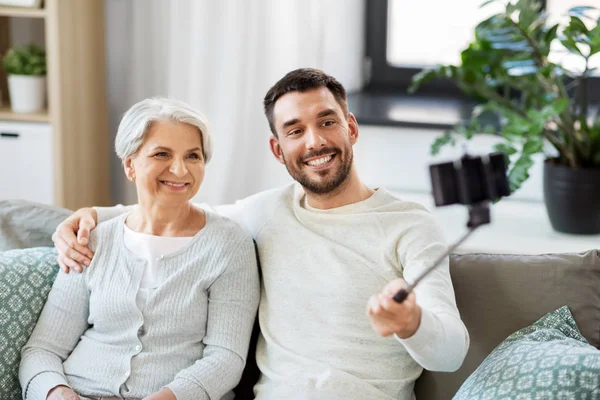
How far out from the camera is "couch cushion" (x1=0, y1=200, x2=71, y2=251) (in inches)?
78.7

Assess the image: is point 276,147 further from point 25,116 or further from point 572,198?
point 25,116

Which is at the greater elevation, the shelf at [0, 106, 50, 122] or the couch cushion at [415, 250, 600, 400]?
the shelf at [0, 106, 50, 122]

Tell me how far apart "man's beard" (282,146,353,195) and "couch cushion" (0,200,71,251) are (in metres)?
0.61

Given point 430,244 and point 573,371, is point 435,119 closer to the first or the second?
point 430,244

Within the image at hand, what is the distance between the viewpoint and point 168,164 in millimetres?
1767

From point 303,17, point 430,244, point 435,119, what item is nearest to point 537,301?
point 430,244

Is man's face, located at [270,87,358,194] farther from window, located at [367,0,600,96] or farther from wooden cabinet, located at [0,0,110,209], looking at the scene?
window, located at [367,0,600,96]

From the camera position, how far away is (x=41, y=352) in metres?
1.76

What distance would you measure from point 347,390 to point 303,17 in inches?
66.1

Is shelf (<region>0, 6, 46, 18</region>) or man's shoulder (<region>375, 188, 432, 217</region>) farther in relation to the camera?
shelf (<region>0, 6, 46, 18</region>)

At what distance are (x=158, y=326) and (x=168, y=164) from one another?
1.08 ft

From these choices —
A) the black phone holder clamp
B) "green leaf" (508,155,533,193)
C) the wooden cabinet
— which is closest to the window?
"green leaf" (508,155,533,193)

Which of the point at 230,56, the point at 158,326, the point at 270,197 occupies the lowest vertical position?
the point at 158,326

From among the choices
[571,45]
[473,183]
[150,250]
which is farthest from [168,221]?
[571,45]
